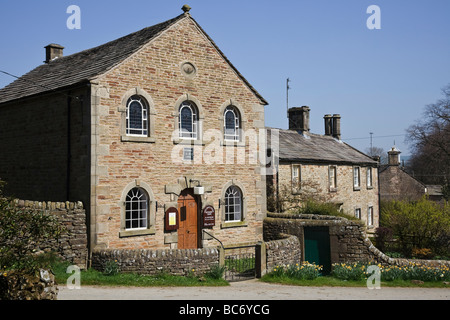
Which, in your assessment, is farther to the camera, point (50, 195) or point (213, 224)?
point (213, 224)

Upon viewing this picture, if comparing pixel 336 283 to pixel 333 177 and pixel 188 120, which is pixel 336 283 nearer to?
pixel 188 120

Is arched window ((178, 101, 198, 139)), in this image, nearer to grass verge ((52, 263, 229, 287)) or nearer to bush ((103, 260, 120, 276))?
bush ((103, 260, 120, 276))

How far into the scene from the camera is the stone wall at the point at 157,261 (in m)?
14.6

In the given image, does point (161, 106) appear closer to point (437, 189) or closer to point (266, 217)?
point (266, 217)

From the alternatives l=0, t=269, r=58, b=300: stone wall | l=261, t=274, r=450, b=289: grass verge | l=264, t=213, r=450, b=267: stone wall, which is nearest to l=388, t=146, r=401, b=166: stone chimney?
l=264, t=213, r=450, b=267: stone wall

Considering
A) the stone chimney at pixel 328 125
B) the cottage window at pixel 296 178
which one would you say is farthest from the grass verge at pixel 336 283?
the stone chimney at pixel 328 125

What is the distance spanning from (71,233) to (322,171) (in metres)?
18.4

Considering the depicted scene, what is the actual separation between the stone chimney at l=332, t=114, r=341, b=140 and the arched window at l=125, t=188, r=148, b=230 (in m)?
24.0

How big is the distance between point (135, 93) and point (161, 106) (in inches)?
47.2

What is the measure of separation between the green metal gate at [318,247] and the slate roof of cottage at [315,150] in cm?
717

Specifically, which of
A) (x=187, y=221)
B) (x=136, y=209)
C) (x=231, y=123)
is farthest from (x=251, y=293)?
(x=231, y=123)

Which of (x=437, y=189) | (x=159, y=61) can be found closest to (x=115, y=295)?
(x=159, y=61)

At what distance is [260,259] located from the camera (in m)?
15.9

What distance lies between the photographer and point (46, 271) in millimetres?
9242
